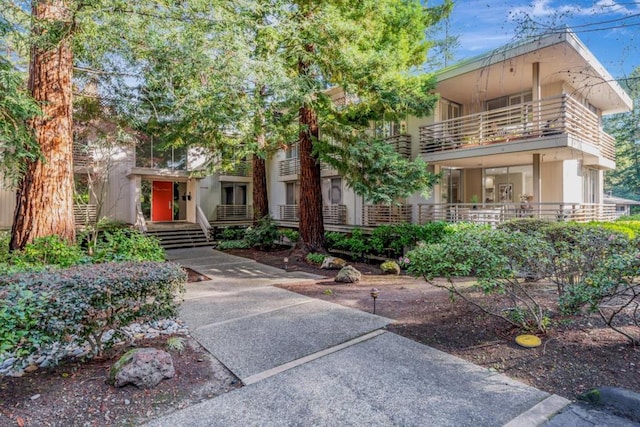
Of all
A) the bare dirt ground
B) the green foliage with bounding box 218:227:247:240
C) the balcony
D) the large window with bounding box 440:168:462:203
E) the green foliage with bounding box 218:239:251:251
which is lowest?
the bare dirt ground

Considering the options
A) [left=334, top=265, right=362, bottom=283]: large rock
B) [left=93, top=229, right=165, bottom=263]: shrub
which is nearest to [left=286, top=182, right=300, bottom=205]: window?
[left=334, top=265, right=362, bottom=283]: large rock

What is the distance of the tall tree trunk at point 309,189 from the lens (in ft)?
39.9

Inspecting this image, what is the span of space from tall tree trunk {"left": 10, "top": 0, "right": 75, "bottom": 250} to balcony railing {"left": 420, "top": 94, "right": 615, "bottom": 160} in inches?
449

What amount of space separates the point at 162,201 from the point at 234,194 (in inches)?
176

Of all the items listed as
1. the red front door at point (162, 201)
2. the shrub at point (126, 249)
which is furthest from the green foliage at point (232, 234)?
the shrub at point (126, 249)

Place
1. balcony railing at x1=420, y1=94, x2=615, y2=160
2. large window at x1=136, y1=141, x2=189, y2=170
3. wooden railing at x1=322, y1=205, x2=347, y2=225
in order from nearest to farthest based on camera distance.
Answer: balcony railing at x1=420, y1=94, x2=615, y2=160 < wooden railing at x1=322, y1=205, x2=347, y2=225 < large window at x1=136, y1=141, x2=189, y2=170

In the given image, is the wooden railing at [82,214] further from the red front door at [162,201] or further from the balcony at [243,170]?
the balcony at [243,170]

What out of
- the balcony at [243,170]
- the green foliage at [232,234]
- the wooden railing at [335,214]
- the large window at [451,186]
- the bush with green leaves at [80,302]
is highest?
the balcony at [243,170]

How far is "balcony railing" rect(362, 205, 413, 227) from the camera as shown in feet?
45.1

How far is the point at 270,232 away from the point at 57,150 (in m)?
9.76

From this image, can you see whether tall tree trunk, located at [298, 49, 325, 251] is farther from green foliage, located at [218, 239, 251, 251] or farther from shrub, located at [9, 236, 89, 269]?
shrub, located at [9, 236, 89, 269]

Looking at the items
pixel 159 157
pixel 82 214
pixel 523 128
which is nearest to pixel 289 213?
pixel 159 157

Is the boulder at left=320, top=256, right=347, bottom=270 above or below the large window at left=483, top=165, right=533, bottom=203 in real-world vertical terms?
below

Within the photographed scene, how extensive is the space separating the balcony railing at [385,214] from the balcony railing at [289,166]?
6.13 metres
